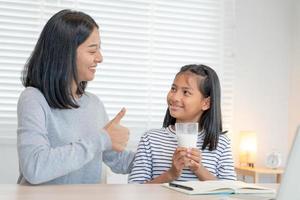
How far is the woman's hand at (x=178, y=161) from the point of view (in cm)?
167

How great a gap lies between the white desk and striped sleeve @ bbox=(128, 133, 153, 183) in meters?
0.29

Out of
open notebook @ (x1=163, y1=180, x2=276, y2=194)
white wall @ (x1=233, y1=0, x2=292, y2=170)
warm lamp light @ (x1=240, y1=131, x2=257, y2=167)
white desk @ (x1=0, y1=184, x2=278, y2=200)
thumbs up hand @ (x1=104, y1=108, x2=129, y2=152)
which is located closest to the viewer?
white desk @ (x1=0, y1=184, x2=278, y2=200)

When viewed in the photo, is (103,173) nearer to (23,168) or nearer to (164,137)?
(164,137)

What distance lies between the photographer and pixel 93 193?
54.3 inches

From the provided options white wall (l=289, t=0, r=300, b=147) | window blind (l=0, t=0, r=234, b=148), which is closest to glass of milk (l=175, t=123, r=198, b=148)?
window blind (l=0, t=0, r=234, b=148)

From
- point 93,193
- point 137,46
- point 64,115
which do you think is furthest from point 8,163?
point 93,193

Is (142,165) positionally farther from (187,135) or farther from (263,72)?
(263,72)

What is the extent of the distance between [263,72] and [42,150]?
8.63 ft

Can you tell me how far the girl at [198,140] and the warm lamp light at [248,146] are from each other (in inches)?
61.4

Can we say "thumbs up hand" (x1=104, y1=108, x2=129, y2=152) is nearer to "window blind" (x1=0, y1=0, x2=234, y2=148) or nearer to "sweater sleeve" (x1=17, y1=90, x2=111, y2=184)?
"sweater sleeve" (x1=17, y1=90, x2=111, y2=184)

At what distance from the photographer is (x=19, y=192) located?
4.45 ft

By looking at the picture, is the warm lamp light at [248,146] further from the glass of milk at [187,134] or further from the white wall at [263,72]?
the glass of milk at [187,134]

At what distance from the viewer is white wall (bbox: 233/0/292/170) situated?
12.3 feet

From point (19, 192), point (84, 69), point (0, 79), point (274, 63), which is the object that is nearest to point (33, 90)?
point (84, 69)
